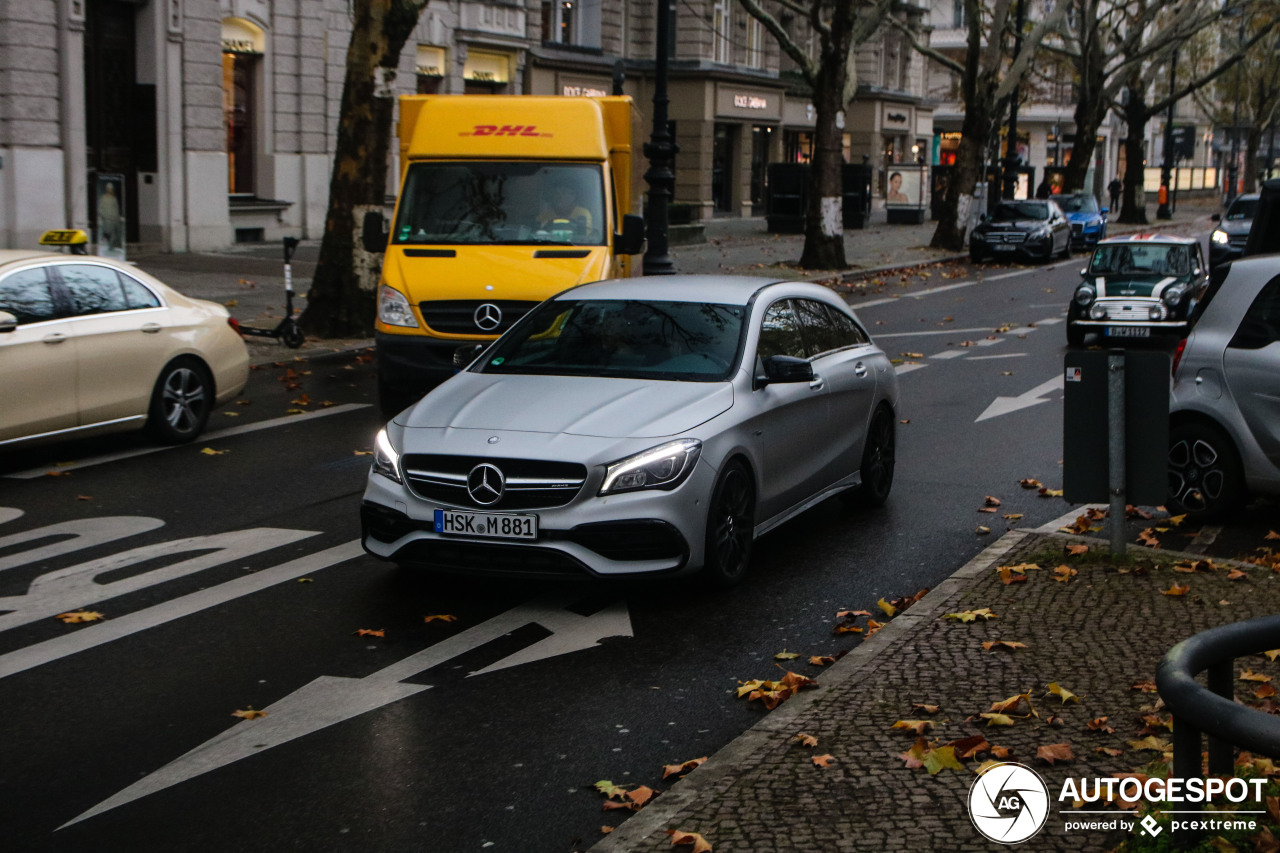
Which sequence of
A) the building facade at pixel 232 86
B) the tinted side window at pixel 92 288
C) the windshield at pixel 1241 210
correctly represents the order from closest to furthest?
1. the tinted side window at pixel 92 288
2. the building facade at pixel 232 86
3. the windshield at pixel 1241 210

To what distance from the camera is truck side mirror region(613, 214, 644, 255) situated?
1356cm

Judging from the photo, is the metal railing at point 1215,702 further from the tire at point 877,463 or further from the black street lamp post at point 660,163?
the black street lamp post at point 660,163

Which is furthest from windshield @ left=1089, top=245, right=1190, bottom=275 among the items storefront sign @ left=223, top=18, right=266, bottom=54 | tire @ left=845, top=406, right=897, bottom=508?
storefront sign @ left=223, top=18, right=266, bottom=54

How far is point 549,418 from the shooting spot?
7.51m

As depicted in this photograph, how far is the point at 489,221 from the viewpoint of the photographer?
1393cm

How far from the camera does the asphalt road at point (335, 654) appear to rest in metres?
5.03

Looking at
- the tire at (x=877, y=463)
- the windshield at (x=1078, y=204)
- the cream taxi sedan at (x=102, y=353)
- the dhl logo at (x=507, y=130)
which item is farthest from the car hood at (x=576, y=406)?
the windshield at (x=1078, y=204)

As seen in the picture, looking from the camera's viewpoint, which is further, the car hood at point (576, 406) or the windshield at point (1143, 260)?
the windshield at point (1143, 260)

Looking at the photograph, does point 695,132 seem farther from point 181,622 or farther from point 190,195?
point 181,622

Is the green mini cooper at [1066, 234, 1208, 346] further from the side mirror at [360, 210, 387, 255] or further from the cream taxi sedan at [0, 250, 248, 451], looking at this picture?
the cream taxi sedan at [0, 250, 248, 451]

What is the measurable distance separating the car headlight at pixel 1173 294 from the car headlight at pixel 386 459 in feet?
47.3

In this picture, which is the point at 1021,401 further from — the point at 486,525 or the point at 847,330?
the point at 486,525

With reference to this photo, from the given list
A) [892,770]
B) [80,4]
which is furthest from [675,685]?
[80,4]

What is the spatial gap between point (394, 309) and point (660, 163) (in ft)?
37.7
